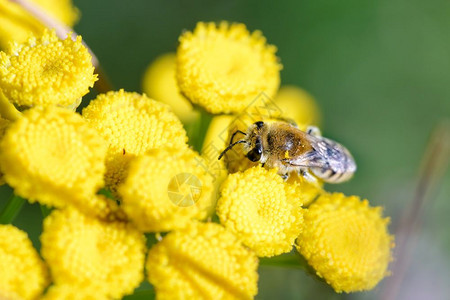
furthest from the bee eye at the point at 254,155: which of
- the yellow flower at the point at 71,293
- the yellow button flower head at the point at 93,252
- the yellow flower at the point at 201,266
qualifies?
the yellow flower at the point at 71,293

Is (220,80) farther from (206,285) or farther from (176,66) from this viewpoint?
(206,285)

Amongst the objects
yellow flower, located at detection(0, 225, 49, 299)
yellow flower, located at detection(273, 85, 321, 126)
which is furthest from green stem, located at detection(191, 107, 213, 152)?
yellow flower, located at detection(273, 85, 321, 126)

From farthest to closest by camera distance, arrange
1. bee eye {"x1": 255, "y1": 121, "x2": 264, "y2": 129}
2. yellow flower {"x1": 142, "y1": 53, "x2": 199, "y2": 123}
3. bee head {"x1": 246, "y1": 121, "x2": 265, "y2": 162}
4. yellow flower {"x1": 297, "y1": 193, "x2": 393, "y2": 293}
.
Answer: yellow flower {"x1": 142, "y1": 53, "x2": 199, "y2": 123}
bee eye {"x1": 255, "y1": 121, "x2": 264, "y2": 129}
bee head {"x1": 246, "y1": 121, "x2": 265, "y2": 162}
yellow flower {"x1": 297, "y1": 193, "x2": 393, "y2": 293}

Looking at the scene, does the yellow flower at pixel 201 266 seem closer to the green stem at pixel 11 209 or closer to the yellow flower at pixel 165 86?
the green stem at pixel 11 209

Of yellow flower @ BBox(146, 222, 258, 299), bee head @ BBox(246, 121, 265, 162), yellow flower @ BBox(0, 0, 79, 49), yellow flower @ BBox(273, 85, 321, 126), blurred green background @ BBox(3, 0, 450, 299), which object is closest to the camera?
yellow flower @ BBox(146, 222, 258, 299)

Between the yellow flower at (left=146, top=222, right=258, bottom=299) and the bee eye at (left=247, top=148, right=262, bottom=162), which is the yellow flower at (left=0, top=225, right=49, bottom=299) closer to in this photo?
the yellow flower at (left=146, top=222, right=258, bottom=299)

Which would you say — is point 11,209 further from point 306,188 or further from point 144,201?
point 306,188
